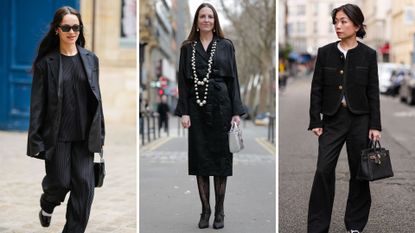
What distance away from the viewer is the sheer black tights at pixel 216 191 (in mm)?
5875

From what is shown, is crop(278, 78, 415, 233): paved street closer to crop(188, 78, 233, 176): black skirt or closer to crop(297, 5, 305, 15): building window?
crop(188, 78, 233, 176): black skirt

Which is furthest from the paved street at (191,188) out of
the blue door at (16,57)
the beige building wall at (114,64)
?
the beige building wall at (114,64)

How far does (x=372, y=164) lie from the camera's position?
18.2 feet

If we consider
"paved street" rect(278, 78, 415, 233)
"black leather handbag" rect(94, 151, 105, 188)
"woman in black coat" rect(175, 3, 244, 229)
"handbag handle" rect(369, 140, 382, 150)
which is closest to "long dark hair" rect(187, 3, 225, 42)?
"woman in black coat" rect(175, 3, 244, 229)

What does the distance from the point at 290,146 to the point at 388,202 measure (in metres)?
5.71

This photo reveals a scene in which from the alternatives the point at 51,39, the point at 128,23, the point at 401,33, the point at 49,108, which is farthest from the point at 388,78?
the point at 49,108

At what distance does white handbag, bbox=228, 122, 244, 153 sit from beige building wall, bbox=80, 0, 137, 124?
13.1 metres

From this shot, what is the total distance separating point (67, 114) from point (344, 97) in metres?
1.93

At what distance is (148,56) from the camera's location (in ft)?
18.4

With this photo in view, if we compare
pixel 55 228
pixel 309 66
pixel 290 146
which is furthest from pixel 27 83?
pixel 309 66

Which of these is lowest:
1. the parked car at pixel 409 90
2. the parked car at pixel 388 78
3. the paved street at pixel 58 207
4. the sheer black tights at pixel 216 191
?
the paved street at pixel 58 207

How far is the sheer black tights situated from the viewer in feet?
19.3

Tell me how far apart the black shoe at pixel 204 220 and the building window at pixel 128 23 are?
13328mm

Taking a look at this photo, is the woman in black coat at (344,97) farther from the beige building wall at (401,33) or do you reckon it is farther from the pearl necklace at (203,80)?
the beige building wall at (401,33)
